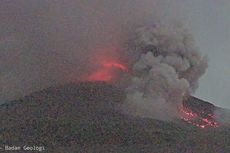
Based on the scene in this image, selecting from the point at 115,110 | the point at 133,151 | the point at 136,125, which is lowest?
the point at 133,151

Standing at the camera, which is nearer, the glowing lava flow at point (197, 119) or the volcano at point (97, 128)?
the volcano at point (97, 128)

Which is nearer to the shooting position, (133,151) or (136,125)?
(133,151)

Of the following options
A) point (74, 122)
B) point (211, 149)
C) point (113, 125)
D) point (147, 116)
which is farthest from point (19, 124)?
point (211, 149)

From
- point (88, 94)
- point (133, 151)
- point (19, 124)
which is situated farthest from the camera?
point (88, 94)

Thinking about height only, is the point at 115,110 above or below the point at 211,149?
above

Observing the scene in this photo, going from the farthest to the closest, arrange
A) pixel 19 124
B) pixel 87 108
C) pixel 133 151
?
pixel 87 108
pixel 19 124
pixel 133 151

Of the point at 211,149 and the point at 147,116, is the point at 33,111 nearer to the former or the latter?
the point at 147,116

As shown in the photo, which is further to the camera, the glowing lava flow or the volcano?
the glowing lava flow
